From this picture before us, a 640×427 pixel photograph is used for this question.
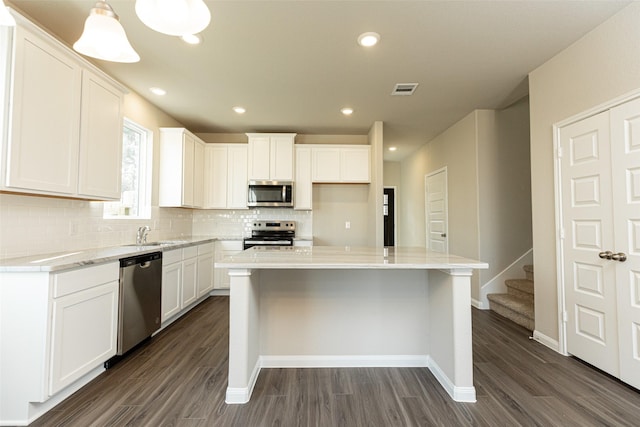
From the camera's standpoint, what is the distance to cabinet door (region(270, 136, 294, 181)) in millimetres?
4547

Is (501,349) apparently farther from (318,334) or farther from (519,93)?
(519,93)

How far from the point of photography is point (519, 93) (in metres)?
3.38

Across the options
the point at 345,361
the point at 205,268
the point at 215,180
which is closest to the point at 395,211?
the point at 215,180

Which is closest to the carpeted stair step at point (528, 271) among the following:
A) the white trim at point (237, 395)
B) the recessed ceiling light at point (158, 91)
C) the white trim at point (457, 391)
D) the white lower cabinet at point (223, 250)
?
the white trim at point (457, 391)

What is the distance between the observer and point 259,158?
14.9ft

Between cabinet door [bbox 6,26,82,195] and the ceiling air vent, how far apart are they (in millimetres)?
2947

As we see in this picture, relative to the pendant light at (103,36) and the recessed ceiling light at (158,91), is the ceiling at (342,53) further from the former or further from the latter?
the pendant light at (103,36)

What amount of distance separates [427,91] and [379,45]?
1.15 meters

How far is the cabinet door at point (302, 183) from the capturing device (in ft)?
15.4

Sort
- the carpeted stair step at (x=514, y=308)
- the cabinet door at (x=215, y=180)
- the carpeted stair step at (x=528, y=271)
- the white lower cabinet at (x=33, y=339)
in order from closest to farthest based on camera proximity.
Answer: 1. the white lower cabinet at (x=33, y=339)
2. the carpeted stair step at (x=514, y=308)
3. the carpeted stair step at (x=528, y=271)
4. the cabinet door at (x=215, y=180)

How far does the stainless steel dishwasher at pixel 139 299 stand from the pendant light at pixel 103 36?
1.60m

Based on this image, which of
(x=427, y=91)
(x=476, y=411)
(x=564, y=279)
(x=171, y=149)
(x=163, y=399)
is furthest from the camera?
(x=171, y=149)

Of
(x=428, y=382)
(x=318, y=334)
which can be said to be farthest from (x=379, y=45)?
(x=428, y=382)

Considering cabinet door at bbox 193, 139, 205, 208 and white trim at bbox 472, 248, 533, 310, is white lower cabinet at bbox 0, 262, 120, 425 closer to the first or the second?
cabinet door at bbox 193, 139, 205, 208
